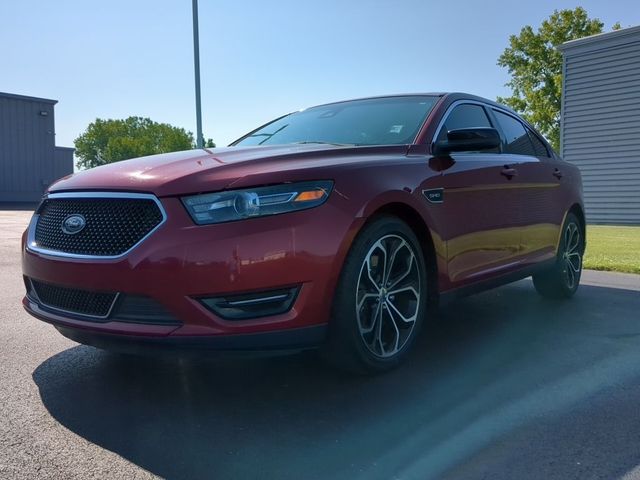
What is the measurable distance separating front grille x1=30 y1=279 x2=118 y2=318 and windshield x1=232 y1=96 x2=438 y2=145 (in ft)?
6.23

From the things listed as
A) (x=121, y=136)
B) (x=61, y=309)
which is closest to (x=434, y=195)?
(x=61, y=309)

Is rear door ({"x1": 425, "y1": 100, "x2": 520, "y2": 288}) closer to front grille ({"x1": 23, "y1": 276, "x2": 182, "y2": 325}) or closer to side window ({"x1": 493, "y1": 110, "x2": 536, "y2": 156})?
side window ({"x1": 493, "y1": 110, "x2": 536, "y2": 156})

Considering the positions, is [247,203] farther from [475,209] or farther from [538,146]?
[538,146]

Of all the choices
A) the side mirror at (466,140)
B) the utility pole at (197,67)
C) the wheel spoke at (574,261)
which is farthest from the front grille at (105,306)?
the utility pole at (197,67)

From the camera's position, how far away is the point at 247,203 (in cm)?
279

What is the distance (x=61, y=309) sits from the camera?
3.08 metres

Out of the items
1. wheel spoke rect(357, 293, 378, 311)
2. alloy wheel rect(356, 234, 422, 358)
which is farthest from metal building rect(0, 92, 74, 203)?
wheel spoke rect(357, 293, 378, 311)

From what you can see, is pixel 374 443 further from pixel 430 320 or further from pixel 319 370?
pixel 430 320

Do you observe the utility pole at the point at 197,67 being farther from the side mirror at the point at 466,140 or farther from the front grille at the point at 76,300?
the front grille at the point at 76,300

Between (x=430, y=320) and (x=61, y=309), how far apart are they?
2.96 m

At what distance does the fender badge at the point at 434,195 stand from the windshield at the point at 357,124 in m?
0.39

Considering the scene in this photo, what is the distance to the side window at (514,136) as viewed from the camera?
202 inches

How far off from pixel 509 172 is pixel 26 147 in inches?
1273

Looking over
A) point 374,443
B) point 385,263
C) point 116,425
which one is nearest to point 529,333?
point 385,263
